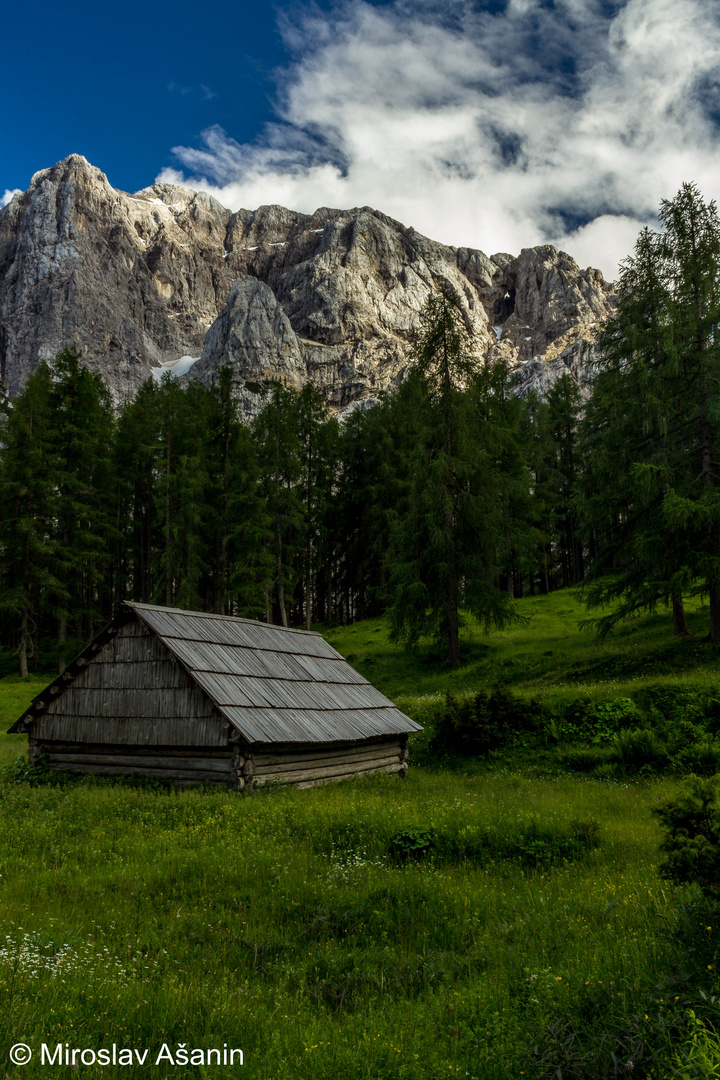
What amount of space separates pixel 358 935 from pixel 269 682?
10541 millimetres

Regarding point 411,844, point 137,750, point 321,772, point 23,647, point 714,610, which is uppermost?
point 714,610

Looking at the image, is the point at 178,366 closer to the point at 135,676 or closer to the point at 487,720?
the point at 135,676

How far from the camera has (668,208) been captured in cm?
2516

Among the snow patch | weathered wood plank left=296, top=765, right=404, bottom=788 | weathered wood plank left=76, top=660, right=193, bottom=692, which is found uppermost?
the snow patch

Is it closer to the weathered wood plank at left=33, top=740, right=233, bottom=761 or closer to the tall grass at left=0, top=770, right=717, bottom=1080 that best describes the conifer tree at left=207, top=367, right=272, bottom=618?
the weathered wood plank at left=33, top=740, right=233, bottom=761

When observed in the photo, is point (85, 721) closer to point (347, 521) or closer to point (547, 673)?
point (547, 673)

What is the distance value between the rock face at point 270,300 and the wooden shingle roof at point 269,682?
114 meters

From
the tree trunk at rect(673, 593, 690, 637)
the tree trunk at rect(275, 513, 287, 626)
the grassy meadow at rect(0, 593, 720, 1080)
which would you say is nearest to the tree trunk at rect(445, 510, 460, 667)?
the tree trunk at rect(673, 593, 690, 637)

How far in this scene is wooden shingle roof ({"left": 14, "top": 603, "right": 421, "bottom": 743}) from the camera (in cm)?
1530

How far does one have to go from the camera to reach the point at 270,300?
148 metres

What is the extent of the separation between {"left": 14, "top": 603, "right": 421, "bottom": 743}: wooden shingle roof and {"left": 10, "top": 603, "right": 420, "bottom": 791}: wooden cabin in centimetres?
4

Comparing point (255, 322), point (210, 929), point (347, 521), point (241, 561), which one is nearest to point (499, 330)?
point (255, 322)

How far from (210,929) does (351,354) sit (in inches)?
6105

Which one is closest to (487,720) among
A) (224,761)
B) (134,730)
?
(224,761)
